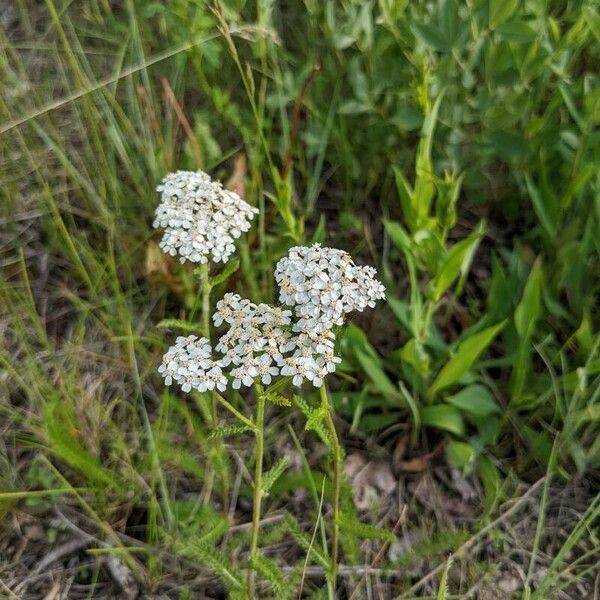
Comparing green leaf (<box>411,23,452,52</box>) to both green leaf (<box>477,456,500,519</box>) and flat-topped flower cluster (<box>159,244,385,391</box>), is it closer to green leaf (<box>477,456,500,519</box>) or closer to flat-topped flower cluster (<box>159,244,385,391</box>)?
flat-topped flower cluster (<box>159,244,385,391</box>)

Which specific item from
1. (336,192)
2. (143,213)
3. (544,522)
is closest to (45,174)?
(143,213)

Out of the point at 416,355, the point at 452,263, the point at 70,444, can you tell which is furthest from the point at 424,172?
the point at 70,444

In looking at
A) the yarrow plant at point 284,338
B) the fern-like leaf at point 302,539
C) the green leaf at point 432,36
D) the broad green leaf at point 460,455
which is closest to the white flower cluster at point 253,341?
the yarrow plant at point 284,338

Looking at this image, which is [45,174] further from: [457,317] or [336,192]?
[457,317]

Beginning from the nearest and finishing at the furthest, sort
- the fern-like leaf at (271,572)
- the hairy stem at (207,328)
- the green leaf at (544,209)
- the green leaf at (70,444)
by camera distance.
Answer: the fern-like leaf at (271,572) → the hairy stem at (207,328) → the green leaf at (70,444) → the green leaf at (544,209)

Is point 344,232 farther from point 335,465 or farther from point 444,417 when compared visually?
point 335,465

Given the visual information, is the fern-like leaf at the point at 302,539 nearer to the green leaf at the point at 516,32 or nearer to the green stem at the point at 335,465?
the green stem at the point at 335,465

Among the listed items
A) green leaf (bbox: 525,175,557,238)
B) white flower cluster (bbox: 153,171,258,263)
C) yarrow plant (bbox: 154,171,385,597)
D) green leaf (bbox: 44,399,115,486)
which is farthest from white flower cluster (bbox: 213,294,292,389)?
green leaf (bbox: 525,175,557,238)

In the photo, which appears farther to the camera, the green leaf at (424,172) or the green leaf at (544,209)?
the green leaf at (544,209)
